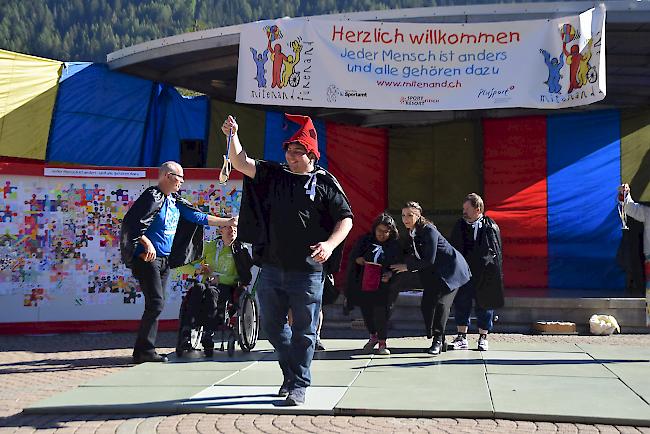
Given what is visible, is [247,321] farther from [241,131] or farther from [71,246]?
[241,131]

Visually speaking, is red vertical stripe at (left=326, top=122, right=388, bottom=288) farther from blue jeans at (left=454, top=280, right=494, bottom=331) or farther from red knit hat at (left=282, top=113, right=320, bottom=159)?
red knit hat at (left=282, top=113, right=320, bottom=159)

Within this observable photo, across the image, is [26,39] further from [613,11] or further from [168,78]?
[613,11]

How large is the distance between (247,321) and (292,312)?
2728mm

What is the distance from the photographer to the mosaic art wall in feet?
31.2

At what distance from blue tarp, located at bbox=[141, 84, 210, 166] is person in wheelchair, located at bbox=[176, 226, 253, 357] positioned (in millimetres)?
4773

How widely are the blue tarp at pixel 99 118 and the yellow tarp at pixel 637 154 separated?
7.80 m

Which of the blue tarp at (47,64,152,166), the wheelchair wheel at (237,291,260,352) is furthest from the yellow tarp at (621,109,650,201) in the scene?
the blue tarp at (47,64,152,166)

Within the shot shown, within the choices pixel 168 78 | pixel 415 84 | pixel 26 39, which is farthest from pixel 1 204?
pixel 26 39

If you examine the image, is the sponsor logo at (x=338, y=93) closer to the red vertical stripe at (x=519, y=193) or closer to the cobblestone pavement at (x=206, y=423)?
the red vertical stripe at (x=519, y=193)

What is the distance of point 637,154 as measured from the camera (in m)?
12.3

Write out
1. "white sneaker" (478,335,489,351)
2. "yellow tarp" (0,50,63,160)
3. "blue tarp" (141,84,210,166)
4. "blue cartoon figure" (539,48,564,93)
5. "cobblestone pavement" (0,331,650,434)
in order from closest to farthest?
1. "cobblestone pavement" (0,331,650,434)
2. "white sneaker" (478,335,489,351)
3. "blue cartoon figure" (539,48,564,93)
4. "yellow tarp" (0,50,63,160)
5. "blue tarp" (141,84,210,166)

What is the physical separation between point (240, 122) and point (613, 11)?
6.20 metres

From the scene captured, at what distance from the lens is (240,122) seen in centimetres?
1313

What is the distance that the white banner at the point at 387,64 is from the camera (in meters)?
9.90
